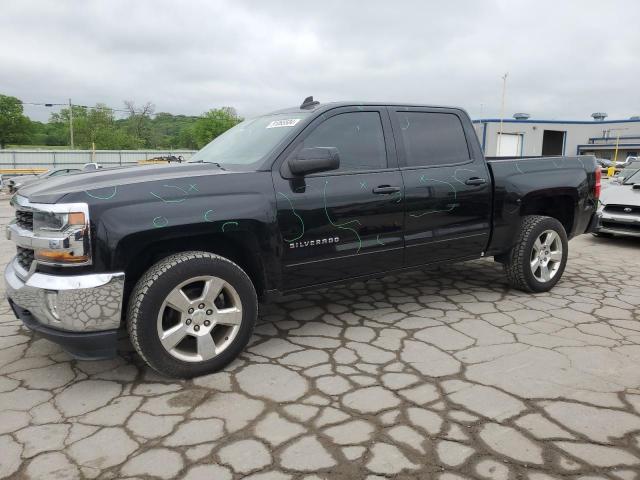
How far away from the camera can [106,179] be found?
10.2 feet

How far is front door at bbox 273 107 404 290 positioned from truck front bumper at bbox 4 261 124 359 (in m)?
1.16

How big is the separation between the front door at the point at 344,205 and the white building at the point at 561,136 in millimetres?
52115

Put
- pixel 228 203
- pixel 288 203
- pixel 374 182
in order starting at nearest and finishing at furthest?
pixel 228 203
pixel 288 203
pixel 374 182

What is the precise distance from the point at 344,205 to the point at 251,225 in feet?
2.45

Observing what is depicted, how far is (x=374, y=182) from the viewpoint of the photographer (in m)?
3.77

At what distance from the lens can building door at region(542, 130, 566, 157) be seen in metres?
58.7

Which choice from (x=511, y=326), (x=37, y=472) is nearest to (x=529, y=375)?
(x=511, y=326)

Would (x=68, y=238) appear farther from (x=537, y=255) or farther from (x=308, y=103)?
(x=537, y=255)

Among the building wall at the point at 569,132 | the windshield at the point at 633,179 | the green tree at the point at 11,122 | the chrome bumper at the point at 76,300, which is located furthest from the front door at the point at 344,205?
the green tree at the point at 11,122

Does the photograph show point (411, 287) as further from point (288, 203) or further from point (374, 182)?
point (288, 203)

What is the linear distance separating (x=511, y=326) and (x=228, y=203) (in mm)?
2553

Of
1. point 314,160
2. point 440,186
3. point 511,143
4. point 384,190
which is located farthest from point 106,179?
point 511,143

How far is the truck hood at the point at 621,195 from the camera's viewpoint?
25.9ft

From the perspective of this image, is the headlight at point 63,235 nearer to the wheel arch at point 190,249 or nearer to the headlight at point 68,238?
the headlight at point 68,238
